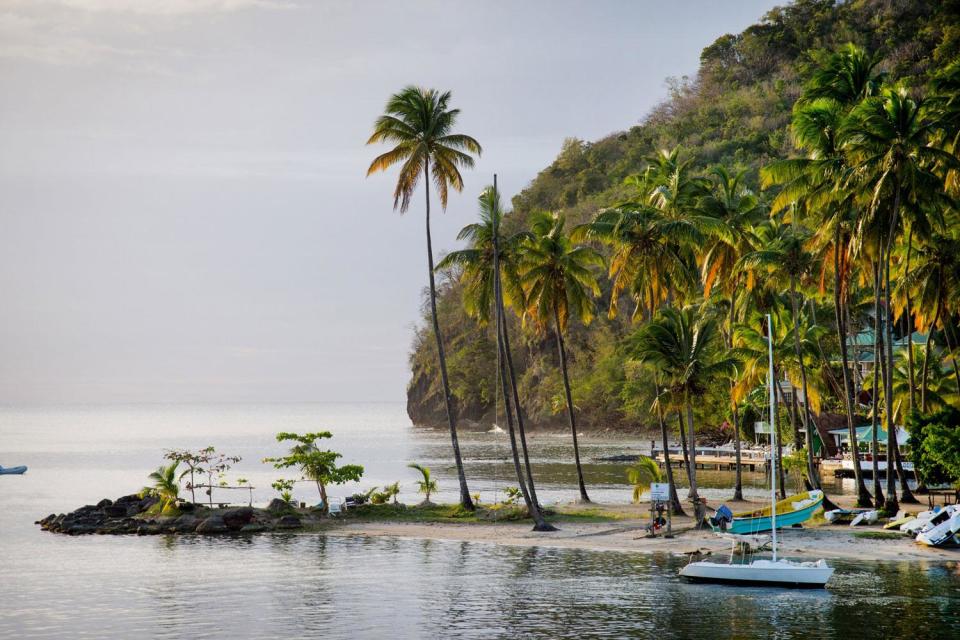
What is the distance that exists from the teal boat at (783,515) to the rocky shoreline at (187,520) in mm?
20276

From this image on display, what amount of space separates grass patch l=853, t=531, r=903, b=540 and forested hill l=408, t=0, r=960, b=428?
93.2 meters

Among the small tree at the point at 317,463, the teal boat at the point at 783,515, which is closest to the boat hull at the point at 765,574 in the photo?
the teal boat at the point at 783,515

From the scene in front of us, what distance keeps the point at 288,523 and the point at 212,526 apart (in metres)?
3.54

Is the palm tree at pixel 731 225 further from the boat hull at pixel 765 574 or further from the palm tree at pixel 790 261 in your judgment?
the boat hull at pixel 765 574

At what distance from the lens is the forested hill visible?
500ft

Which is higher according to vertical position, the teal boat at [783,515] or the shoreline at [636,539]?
the teal boat at [783,515]

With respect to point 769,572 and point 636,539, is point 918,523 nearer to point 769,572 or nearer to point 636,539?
point 769,572

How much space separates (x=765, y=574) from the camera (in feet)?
108

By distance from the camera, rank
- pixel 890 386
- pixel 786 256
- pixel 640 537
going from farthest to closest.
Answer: pixel 786 256
pixel 890 386
pixel 640 537

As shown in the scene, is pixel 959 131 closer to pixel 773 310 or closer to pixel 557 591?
pixel 773 310

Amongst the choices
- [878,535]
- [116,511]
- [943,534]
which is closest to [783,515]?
[878,535]

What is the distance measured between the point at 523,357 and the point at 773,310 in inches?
5064

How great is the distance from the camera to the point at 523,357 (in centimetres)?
18725

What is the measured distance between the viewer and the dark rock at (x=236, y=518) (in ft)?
158
